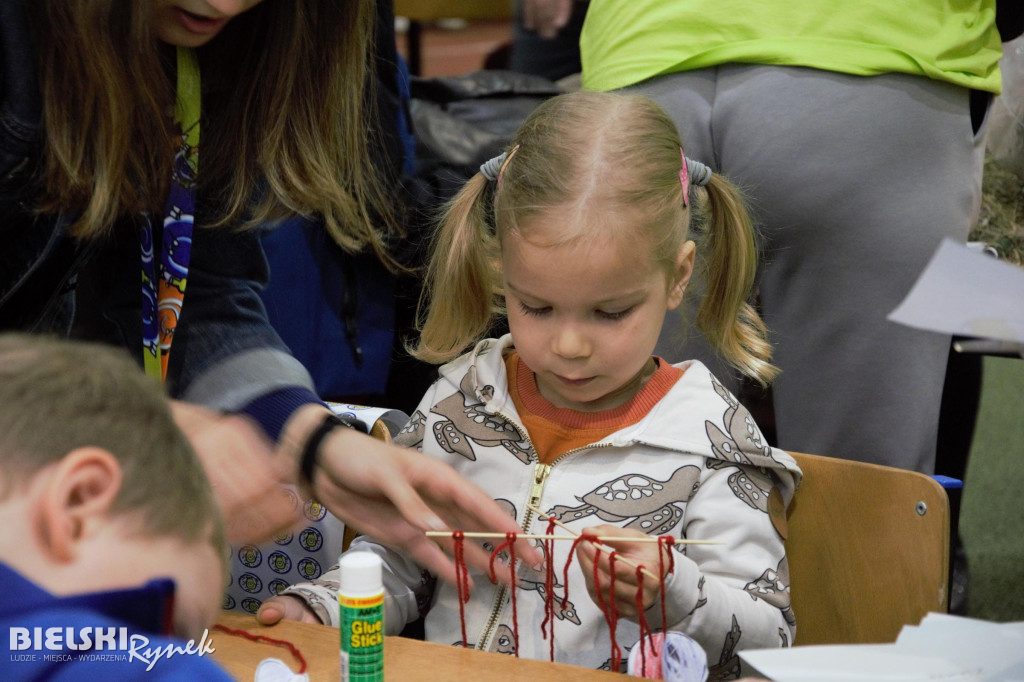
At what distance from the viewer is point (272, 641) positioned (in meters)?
0.84

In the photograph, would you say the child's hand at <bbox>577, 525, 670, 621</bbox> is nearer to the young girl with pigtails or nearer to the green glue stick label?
the young girl with pigtails

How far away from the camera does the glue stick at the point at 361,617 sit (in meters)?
0.67

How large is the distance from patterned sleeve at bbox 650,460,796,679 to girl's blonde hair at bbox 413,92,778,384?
0.20 m

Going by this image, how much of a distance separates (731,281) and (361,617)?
2.48 ft

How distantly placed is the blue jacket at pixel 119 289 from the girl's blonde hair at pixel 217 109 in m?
0.03

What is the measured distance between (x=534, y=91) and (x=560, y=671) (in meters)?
1.39

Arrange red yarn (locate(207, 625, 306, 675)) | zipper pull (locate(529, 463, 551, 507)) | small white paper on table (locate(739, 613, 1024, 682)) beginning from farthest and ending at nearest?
zipper pull (locate(529, 463, 551, 507))
red yarn (locate(207, 625, 306, 675))
small white paper on table (locate(739, 613, 1024, 682))

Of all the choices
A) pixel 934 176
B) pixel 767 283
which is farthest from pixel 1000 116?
pixel 767 283

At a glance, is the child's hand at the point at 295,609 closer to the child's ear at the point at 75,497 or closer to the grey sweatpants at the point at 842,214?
the child's ear at the point at 75,497

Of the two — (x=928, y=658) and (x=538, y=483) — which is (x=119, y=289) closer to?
(x=538, y=483)

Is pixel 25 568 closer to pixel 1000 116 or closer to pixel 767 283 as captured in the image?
pixel 767 283

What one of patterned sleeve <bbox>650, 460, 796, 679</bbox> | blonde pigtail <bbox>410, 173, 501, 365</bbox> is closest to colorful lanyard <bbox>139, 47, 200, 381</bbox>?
blonde pigtail <bbox>410, 173, 501, 365</bbox>

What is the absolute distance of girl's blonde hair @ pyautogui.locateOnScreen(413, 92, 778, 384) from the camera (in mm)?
1145

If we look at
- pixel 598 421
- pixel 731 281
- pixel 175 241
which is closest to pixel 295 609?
pixel 598 421
